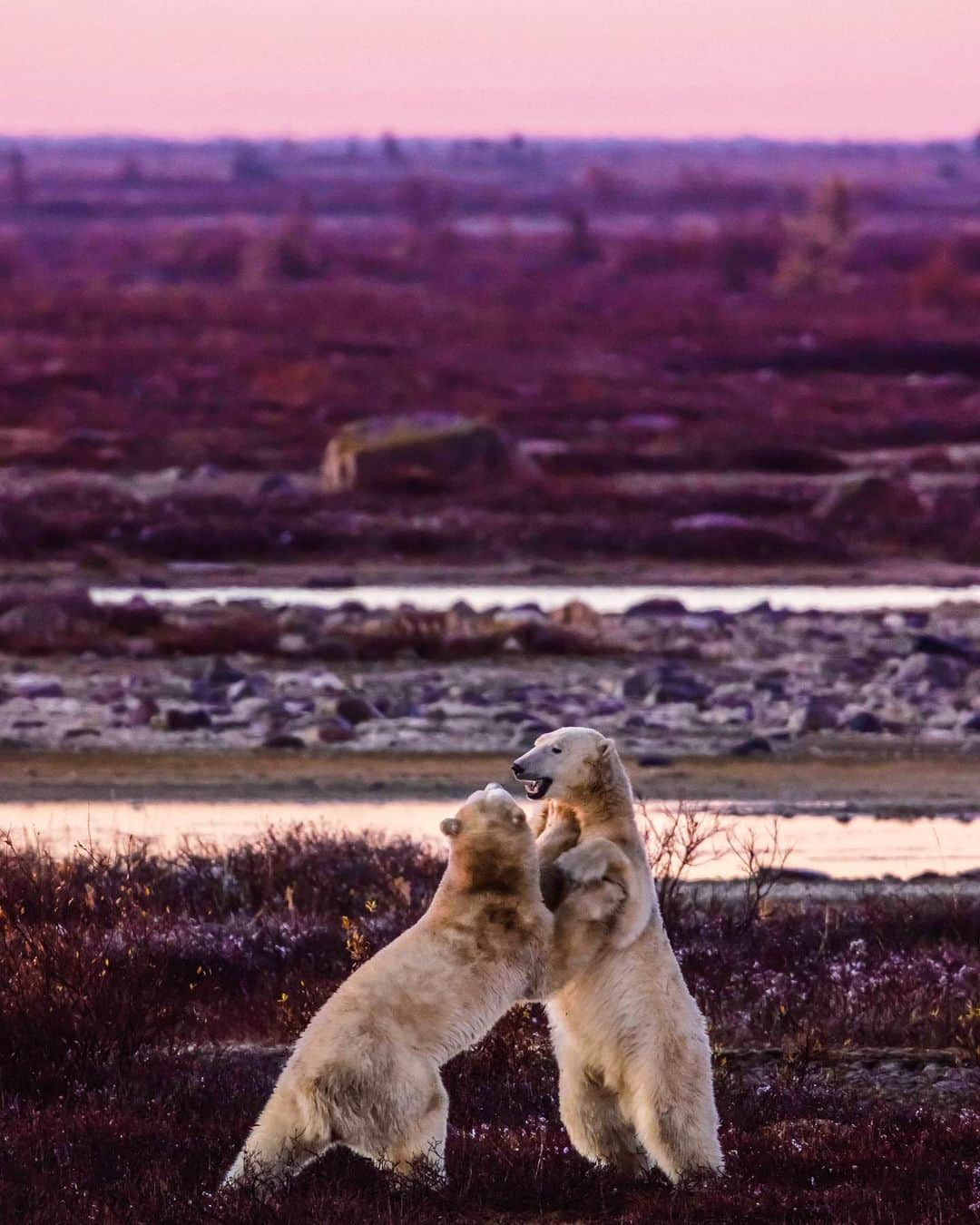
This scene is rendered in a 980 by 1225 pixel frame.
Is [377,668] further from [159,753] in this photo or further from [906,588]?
[906,588]

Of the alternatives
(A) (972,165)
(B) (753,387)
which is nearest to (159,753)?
(B) (753,387)

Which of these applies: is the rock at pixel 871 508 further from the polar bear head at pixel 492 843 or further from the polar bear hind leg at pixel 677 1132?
the polar bear head at pixel 492 843

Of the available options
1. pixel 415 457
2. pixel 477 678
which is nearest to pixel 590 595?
pixel 477 678

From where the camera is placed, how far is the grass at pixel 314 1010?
23.1 ft

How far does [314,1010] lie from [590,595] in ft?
57.6

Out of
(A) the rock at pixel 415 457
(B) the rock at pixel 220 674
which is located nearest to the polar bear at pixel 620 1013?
(B) the rock at pixel 220 674

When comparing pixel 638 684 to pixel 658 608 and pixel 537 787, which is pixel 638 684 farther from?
pixel 537 787

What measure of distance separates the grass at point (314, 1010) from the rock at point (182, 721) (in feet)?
18.0

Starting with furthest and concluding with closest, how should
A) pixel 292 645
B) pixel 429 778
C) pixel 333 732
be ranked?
1. pixel 292 645
2. pixel 333 732
3. pixel 429 778

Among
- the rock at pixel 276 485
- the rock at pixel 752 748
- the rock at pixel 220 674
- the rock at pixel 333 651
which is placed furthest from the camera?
the rock at pixel 276 485

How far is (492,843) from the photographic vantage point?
6.70 m

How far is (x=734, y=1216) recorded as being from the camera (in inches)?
270

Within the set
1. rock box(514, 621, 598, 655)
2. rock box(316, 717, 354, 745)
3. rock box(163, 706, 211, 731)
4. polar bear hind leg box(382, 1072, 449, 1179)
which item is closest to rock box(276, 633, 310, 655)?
rock box(514, 621, 598, 655)

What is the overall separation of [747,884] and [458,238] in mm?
86142
